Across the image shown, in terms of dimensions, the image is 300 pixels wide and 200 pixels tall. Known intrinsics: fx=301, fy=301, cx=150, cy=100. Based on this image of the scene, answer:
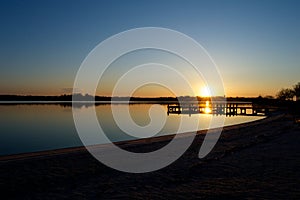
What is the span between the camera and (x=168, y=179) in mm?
9117

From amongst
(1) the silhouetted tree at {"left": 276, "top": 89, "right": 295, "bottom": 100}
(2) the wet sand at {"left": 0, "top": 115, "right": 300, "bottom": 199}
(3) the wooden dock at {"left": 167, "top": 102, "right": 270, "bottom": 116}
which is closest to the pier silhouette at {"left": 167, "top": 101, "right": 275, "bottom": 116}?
(3) the wooden dock at {"left": 167, "top": 102, "right": 270, "bottom": 116}

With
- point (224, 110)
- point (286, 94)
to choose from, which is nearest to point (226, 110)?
point (224, 110)

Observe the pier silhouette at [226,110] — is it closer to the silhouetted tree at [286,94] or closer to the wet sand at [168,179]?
the silhouetted tree at [286,94]

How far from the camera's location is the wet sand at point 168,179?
7.50 metres

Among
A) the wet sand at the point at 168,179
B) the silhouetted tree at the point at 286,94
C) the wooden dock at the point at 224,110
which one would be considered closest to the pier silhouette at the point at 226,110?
the wooden dock at the point at 224,110

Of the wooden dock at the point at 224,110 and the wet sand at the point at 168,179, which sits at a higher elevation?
the wooden dock at the point at 224,110

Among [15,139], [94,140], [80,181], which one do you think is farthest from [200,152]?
[15,139]

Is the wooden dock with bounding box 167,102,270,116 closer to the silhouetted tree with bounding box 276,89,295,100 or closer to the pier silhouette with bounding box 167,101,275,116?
the pier silhouette with bounding box 167,101,275,116

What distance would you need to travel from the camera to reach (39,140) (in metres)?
27.7

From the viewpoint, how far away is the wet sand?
7.50 meters

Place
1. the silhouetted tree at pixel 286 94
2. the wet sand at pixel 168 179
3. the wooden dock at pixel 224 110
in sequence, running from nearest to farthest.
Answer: the wet sand at pixel 168 179
the wooden dock at pixel 224 110
the silhouetted tree at pixel 286 94

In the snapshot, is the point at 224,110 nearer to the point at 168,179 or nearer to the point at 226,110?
the point at 226,110

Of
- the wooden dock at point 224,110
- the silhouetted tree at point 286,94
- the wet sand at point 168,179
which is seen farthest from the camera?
the silhouetted tree at point 286,94

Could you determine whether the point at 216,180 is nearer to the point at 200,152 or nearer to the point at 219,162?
the point at 219,162
